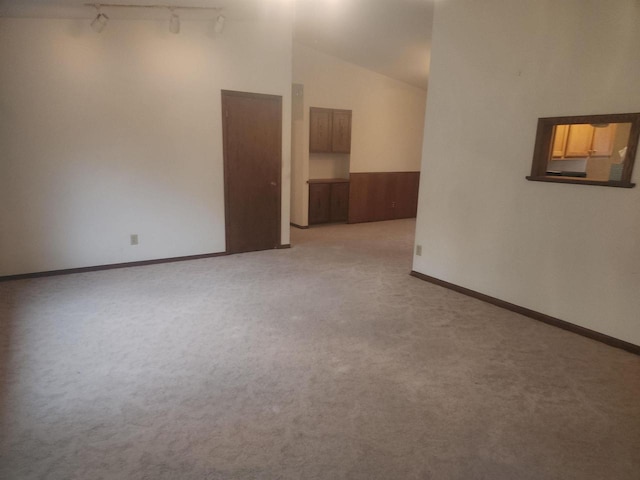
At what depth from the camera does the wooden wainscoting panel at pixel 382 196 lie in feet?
24.5

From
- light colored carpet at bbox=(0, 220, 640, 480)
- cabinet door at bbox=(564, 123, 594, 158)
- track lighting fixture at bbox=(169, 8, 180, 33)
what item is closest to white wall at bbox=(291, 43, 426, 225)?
track lighting fixture at bbox=(169, 8, 180, 33)

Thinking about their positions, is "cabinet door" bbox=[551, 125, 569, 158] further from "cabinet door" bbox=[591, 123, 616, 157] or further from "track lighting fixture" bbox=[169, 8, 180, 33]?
"track lighting fixture" bbox=[169, 8, 180, 33]

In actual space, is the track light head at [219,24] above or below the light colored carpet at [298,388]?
above

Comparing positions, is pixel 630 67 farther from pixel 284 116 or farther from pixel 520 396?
pixel 284 116

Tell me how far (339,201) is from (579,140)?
12.3 feet

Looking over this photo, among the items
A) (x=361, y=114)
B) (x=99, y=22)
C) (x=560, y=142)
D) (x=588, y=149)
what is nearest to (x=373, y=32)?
(x=361, y=114)

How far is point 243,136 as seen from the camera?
5.02m

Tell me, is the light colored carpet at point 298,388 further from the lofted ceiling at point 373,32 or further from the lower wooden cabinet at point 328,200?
the lower wooden cabinet at point 328,200

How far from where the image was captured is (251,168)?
5164mm

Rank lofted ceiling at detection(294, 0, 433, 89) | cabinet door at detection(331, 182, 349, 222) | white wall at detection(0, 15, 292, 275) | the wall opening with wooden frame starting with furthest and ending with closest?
cabinet door at detection(331, 182, 349, 222) → lofted ceiling at detection(294, 0, 433, 89) → white wall at detection(0, 15, 292, 275) → the wall opening with wooden frame

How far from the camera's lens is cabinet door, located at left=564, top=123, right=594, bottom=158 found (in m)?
4.86

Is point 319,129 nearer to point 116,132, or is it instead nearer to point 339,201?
point 339,201

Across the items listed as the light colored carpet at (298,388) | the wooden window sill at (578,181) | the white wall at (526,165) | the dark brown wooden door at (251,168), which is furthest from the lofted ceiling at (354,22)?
the light colored carpet at (298,388)

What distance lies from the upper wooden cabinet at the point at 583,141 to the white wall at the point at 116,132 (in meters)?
3.66
